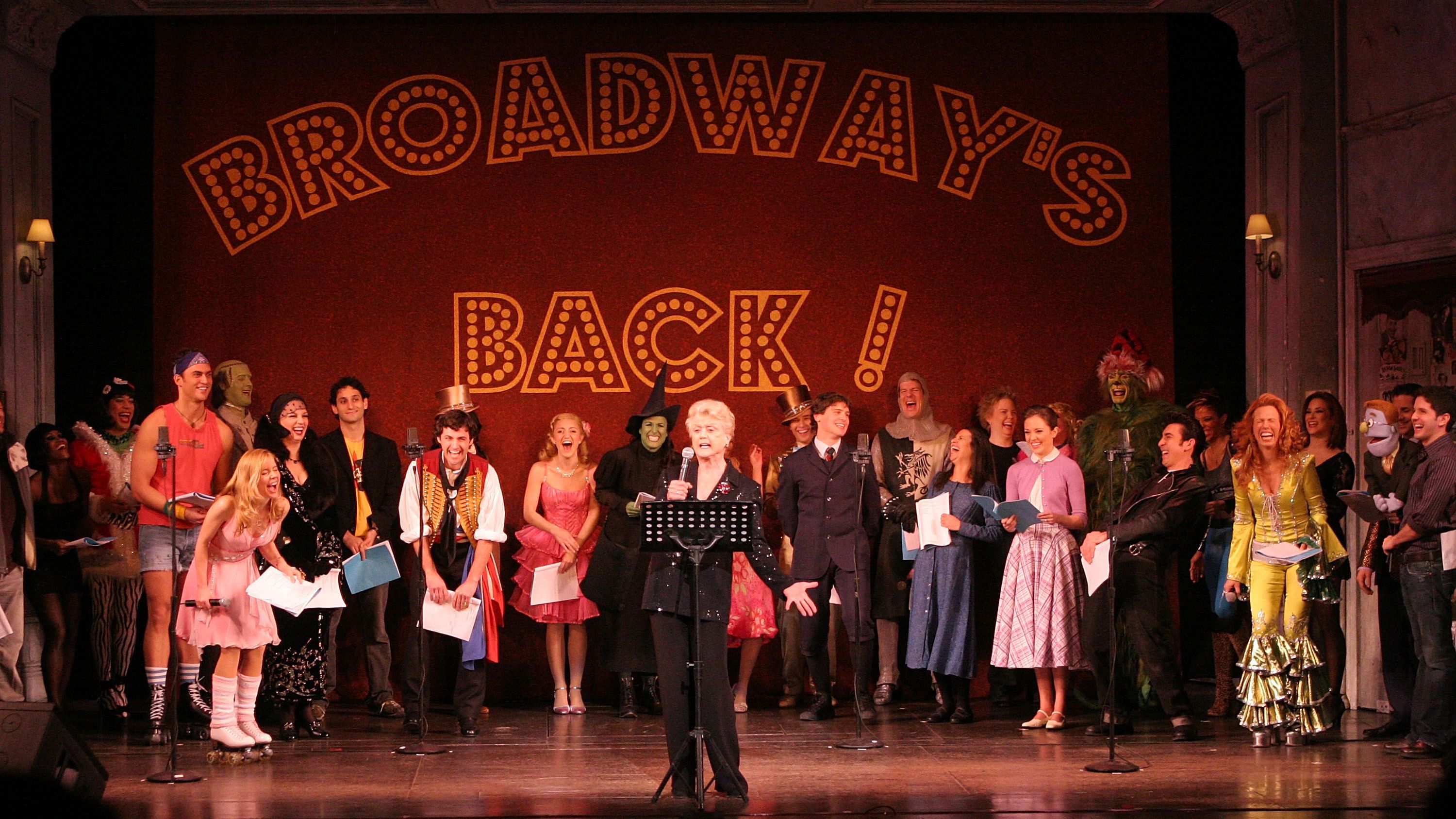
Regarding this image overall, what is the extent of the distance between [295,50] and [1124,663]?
237 inches

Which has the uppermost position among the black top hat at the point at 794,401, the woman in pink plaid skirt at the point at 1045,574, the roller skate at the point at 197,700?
the black top hat at the point at 794,401

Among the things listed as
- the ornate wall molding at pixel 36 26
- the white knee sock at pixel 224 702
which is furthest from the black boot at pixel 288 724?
the ornate wall molding at pixel 36 26

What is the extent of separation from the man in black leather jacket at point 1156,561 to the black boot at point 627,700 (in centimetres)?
244

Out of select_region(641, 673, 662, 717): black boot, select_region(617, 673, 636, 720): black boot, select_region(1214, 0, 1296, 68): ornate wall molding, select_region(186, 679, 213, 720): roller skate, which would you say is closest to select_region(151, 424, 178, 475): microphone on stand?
select_region(186, 679, 213, 720): roller skate

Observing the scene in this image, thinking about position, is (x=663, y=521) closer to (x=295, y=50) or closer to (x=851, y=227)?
(x=851, y=227)

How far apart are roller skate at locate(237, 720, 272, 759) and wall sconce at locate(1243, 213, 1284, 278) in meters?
6.08

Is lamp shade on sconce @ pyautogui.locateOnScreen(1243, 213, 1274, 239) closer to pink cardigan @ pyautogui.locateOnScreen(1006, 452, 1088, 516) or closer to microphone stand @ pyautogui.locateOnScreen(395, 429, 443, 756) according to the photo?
pink cardigan @ pyautogui.locateOnScreen(1006, 452, 1088, 516)

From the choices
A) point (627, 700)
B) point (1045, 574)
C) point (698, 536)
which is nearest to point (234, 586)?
point (698, 536)

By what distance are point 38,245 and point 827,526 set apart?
4809mm

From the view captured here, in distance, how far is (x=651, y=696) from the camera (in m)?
8.12

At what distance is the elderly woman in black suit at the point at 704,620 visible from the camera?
5520 mm

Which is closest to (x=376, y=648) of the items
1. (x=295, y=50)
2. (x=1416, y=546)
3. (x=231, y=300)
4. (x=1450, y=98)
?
(x=231, y=300)

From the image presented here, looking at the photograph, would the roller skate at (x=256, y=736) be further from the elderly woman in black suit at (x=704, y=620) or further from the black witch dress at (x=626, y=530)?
the elderly woman in black suit at (x=704, y=620)

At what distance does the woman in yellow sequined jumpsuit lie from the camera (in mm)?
6863
